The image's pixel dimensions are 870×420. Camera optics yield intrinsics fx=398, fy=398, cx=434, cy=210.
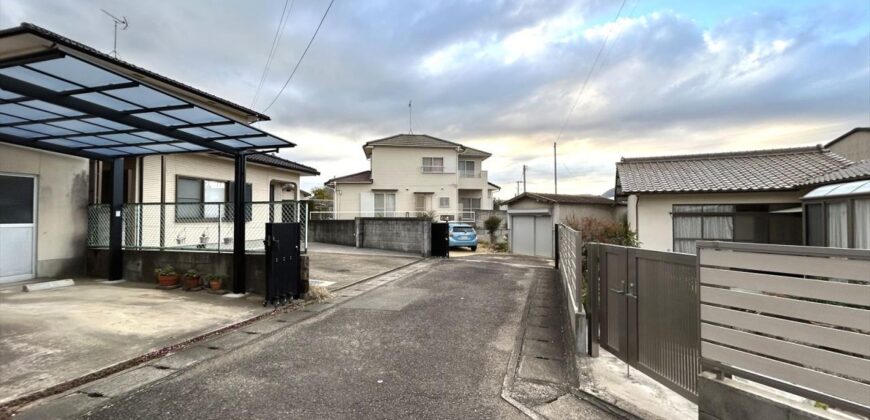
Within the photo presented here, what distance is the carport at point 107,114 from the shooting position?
388 cm

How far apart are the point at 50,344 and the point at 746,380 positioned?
6.54 m

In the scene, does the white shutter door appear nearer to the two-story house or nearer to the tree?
the two-story house

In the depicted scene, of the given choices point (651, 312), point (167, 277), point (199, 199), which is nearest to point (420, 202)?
point (199, 199)

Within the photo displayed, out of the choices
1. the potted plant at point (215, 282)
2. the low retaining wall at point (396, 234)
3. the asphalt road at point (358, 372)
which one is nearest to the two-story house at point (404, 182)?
the low retaining wall at point (396, 234)

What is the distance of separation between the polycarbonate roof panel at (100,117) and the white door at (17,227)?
958mm

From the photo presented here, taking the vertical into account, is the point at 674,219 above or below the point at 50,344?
above

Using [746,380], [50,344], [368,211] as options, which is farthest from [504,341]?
[368,211]

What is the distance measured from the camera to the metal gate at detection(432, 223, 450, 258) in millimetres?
14505

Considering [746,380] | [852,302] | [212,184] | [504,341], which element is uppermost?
[212,184]

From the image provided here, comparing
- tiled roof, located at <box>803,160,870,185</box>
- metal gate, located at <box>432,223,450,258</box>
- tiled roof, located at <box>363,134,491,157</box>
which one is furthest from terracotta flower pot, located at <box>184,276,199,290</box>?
tiled roof, located at <box>363,134,491,157</box>

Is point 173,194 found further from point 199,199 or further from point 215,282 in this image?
point 215,282

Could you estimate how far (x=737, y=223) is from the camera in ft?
37.8

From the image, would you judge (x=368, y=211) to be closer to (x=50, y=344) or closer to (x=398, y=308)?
(x=398, y=308)

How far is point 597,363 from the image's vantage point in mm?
4168
